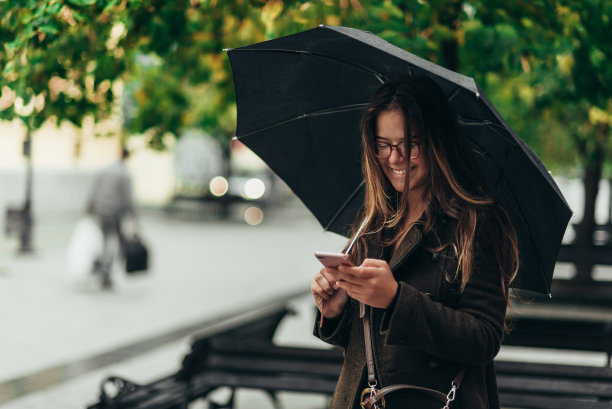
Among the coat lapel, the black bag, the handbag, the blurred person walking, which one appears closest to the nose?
the coat lapel

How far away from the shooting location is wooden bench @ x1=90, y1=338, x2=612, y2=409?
157 inches

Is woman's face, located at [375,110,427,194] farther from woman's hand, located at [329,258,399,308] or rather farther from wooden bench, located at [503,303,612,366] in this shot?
wooden bench, located at [503,303,612,366]

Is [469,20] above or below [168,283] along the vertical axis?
above

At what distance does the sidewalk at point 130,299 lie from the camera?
664 centimetres

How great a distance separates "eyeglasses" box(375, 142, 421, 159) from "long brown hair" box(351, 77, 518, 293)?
0.02m

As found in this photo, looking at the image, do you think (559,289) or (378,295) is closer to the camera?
(378,295)

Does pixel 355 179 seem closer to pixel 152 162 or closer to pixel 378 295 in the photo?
pixel 378 295

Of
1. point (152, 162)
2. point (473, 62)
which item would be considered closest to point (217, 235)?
point (152, 162)

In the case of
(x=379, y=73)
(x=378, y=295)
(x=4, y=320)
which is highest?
(x=379, y=73)

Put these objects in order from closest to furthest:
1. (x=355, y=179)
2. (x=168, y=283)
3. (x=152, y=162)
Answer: (x=355, y=179), (x=168, y=283), (x=152, y=162)

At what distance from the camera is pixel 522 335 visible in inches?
199

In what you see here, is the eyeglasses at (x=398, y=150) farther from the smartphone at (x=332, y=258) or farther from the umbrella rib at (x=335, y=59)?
the umbrella rib at (x=335, y=59)

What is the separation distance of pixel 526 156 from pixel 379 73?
2.05 feet

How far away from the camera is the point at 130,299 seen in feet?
33.8
